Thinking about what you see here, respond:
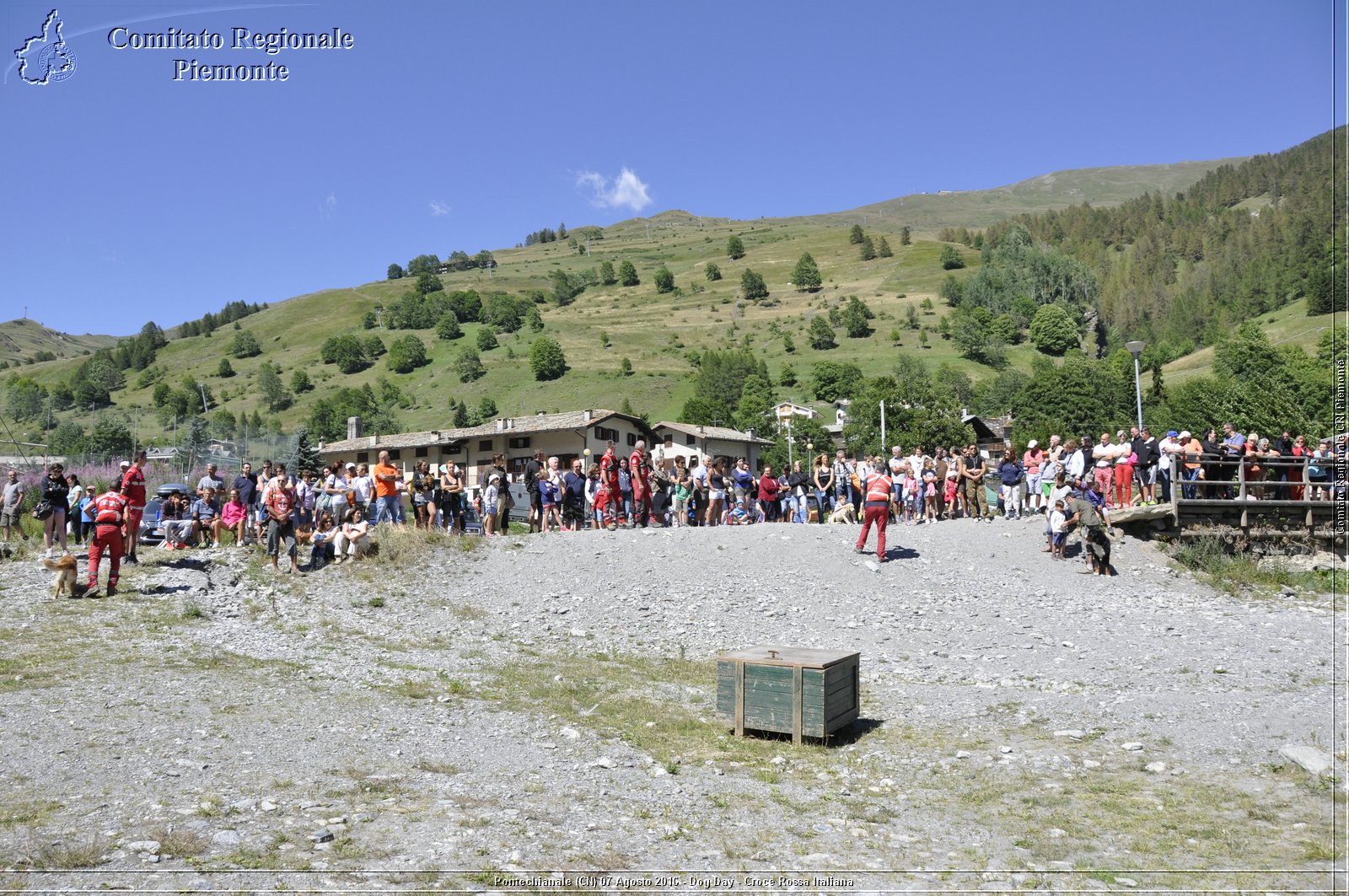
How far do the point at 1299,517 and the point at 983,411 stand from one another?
98.3 m

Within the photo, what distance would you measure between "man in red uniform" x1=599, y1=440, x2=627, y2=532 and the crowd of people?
0.04 m

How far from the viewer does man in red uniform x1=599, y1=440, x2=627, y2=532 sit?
74.4ft

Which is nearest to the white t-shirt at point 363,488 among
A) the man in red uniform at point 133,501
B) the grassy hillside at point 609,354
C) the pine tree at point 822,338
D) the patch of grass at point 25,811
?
the man in red uniform at point 133,501

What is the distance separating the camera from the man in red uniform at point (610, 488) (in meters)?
22.7

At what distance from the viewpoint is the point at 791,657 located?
33.7 feet

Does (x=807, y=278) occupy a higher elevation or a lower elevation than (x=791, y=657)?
higher

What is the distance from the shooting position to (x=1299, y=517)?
22.0m

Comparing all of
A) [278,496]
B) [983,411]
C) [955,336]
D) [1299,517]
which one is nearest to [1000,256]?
[955,336]

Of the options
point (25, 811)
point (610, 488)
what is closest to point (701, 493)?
point (610, 488)

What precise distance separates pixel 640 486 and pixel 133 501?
11040 millimetres

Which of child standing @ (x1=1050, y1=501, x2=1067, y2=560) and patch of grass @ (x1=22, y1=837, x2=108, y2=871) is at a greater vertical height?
child standing @ (x1=1050, y1=501, x2=1067, y2=560)

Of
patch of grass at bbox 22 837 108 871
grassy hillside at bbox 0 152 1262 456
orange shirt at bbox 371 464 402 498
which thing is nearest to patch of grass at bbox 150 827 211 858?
patch of grass at bbox 22 837 108 871

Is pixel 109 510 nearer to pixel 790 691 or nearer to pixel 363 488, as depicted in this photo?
pixel 363 488

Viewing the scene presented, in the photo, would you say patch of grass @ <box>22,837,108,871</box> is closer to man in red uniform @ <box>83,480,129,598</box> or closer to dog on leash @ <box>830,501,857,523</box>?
man in red uniform @ <box>83,480,129,598</box>
